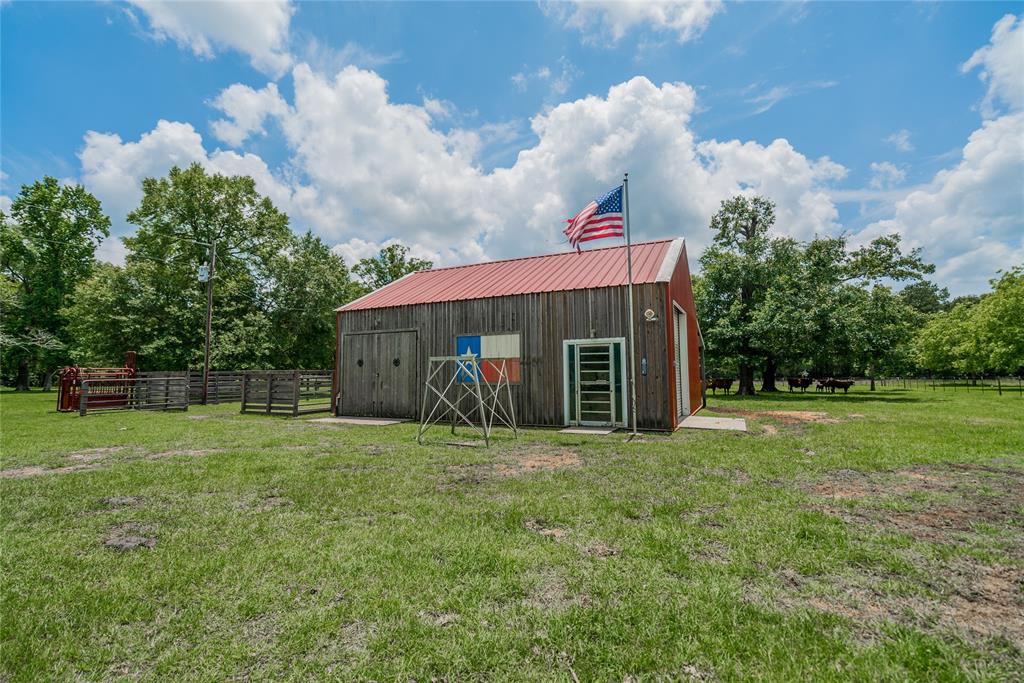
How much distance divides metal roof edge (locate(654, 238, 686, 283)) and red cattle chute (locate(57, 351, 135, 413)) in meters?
19.8

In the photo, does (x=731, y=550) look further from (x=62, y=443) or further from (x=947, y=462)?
(x=62, y=443)

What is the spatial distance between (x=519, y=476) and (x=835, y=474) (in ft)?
14.5

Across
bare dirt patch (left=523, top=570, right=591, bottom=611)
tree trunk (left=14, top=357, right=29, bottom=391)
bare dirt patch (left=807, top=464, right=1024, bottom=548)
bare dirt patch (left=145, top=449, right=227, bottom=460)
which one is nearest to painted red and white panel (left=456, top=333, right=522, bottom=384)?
bare dirt patch (left=145, top=449, right=227, bottom=460)

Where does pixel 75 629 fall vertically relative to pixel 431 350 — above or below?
below

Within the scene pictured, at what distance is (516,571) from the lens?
3391 millimetres

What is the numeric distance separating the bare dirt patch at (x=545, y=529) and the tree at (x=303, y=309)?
29.4 metres

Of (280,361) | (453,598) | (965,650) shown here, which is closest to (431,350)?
(453,598)

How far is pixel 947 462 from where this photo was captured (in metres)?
7.21

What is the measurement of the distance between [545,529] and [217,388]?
2365cm

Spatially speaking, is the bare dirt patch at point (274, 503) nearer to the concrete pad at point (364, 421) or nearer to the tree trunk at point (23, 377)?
the concrete pad at point (364, 421)

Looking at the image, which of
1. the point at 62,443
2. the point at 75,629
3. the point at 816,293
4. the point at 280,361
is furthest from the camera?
the point at 280,361

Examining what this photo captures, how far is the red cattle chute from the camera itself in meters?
17.2

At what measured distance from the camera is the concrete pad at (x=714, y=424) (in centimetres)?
1158

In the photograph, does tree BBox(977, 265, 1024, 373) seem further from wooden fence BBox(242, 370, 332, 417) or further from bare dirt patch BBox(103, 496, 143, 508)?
bare dirt patch BBox(103, 496, 143, 508)
